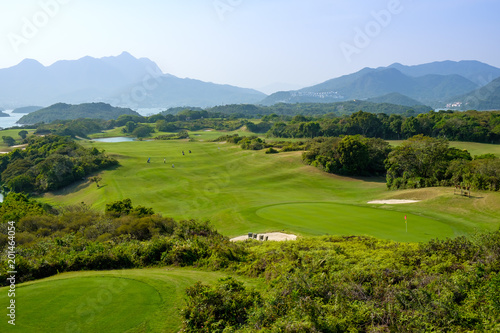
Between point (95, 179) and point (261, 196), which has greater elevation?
point (95, 179)

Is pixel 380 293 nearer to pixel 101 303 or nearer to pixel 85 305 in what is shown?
pixel 101 303

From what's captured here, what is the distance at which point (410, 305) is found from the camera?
7902mm

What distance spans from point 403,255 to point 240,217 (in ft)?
63.2

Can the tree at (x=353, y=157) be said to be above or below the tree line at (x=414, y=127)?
below

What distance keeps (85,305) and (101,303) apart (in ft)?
1.40

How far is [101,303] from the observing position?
923 cm

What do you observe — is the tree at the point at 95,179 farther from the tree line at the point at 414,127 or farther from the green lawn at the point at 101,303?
the tree line at the point at 414,127

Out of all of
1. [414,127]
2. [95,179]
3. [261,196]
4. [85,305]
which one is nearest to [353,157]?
[261,196]

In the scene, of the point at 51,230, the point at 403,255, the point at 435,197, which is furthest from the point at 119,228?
the point at 435,197

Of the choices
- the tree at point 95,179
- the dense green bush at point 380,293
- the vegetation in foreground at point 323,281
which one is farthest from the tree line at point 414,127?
the dense green bush at point 380,293

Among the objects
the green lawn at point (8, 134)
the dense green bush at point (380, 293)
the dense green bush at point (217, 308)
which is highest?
the green lawn at point (8, 134)

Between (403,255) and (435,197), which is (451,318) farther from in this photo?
(435,197)

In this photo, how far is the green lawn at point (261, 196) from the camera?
23.8 meters

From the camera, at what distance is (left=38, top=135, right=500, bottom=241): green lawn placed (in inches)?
938
